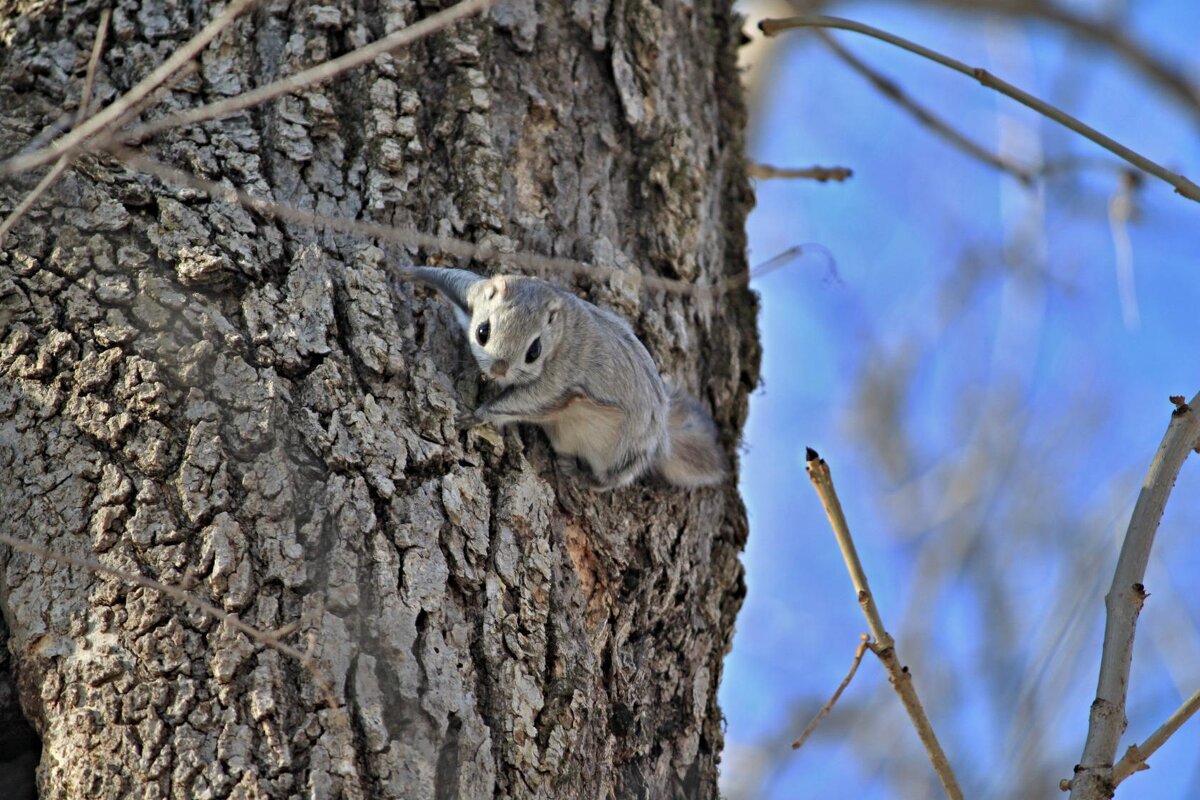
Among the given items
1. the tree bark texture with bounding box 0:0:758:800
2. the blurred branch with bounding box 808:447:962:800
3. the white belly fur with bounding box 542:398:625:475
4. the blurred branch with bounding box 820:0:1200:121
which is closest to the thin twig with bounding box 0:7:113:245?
the tree bark texture with bounding box 0:0:758:800

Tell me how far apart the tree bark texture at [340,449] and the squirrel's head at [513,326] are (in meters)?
0.10

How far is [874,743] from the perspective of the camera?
7738 millimetres

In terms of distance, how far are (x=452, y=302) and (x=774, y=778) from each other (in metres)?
5.04

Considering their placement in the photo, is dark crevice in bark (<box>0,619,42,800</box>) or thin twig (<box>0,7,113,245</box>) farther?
dark crevice in bark (<box>0,619,42,800</box>)

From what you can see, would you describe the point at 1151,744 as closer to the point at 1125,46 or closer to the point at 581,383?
the point at 581,383

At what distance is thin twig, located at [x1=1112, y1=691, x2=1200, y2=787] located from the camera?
6.30 ft

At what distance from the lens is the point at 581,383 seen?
11.1 ft

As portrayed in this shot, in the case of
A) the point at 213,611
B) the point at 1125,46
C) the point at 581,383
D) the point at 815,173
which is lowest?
the point at 213,611

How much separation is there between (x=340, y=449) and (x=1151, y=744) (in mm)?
1674

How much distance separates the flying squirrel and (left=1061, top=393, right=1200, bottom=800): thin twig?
51.5 inches

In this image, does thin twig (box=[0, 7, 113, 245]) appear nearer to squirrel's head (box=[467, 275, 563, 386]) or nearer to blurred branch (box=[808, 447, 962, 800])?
squirrel's head (box=[467, 275, 563, 386])

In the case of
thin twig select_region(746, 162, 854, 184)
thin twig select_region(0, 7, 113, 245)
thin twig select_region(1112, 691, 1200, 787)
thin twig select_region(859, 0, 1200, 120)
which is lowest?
thin twig select_region(1112, 691, 1200, 787)

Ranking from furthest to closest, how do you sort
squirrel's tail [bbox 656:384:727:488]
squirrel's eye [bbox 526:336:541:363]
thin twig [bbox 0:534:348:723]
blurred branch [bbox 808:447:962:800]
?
squirrel's eye [bbox 526:336:541:363], squirrel's tail [bbox 656:384:727:488], blurred branch [bbox 808:447:962:800], thin twig [bbox 0:534:348:723]

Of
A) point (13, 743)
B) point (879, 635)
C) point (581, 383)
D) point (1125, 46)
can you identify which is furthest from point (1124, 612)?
point (1125, 46)
